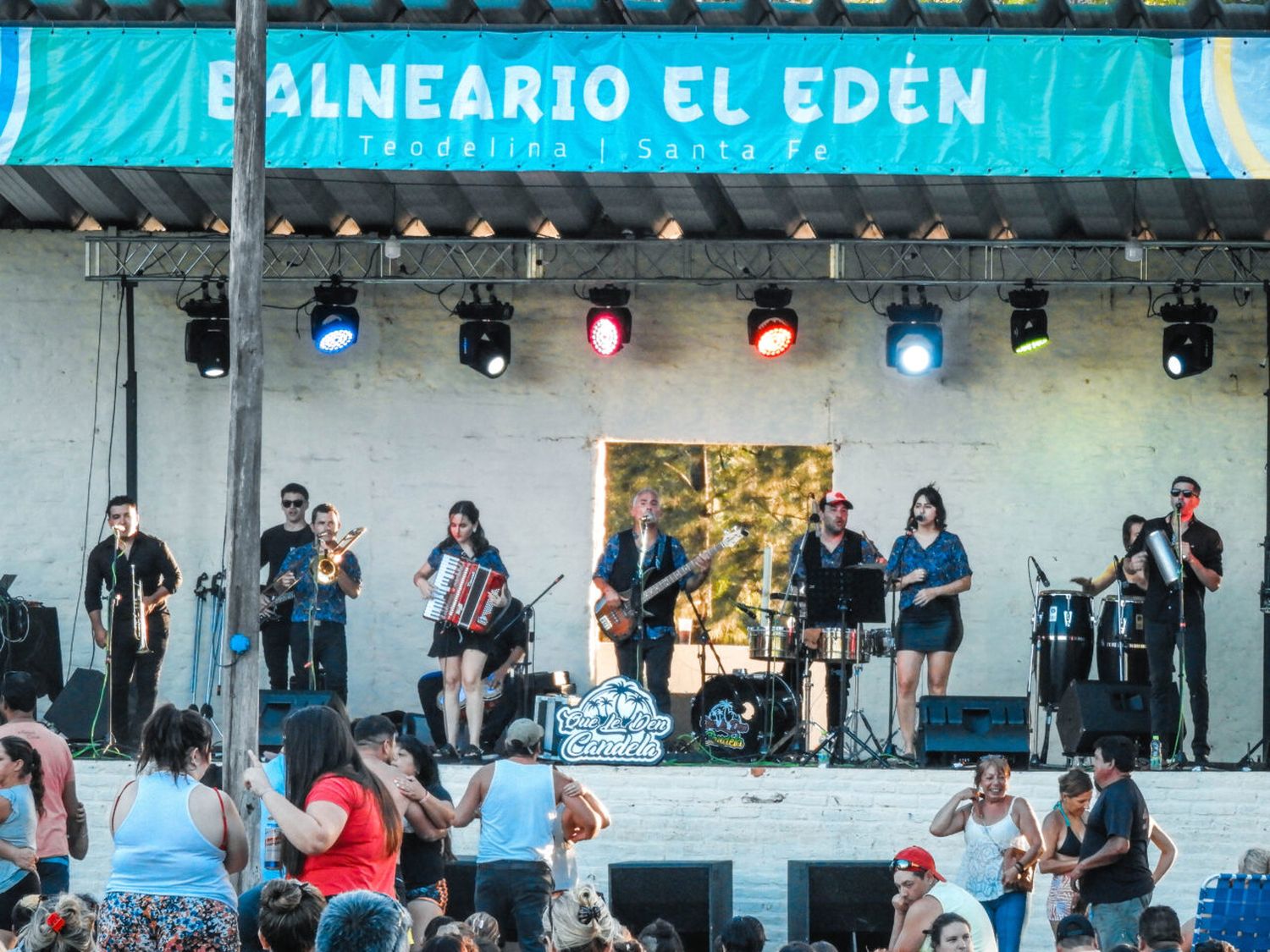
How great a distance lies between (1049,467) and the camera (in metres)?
14.9

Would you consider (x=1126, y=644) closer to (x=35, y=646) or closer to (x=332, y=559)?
(x=332, y=559)

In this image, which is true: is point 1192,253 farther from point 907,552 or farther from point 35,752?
point 35,752

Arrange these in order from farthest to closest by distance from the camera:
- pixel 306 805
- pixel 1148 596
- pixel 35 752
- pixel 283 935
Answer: pixel 1148 596
pixel 35 752
pixel 306 805
pixel 283 935

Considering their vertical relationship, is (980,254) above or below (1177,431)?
above

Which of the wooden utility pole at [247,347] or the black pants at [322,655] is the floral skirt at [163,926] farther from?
the black pants at [322,655]

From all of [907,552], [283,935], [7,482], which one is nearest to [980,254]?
[907,552]

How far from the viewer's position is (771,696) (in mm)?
12758

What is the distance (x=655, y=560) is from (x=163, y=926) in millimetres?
6695

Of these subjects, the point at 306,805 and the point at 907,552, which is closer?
the point at 306,805

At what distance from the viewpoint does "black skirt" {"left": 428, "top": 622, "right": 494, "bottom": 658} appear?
12586mm

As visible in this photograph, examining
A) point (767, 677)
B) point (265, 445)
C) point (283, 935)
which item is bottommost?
point (283, 935)

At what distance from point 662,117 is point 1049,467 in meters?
4.92

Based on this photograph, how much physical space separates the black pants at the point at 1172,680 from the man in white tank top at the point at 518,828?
183 inches

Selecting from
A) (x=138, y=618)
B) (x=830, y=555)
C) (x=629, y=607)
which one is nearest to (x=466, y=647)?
(x=629, y=607)
